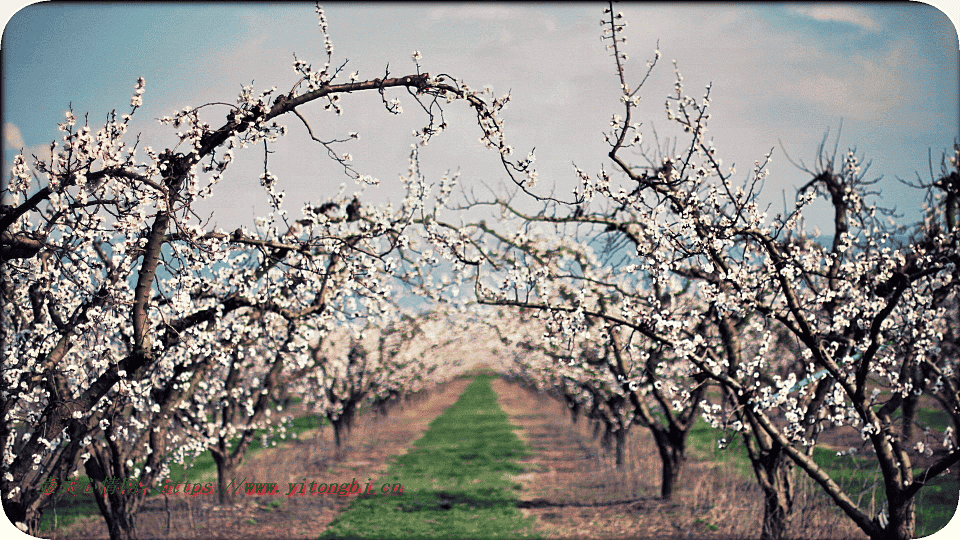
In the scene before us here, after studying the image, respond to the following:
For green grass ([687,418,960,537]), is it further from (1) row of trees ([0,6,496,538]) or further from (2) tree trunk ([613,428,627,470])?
(1) row of trees ([0,6,496,538])

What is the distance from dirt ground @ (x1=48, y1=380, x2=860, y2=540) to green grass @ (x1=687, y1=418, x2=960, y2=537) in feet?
2.53

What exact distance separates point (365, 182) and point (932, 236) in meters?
5.34

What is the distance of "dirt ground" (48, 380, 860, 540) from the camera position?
917cm

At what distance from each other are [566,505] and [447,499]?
2.30 m

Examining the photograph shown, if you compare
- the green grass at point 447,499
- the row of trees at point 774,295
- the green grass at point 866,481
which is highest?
the row of trees at point 774,295

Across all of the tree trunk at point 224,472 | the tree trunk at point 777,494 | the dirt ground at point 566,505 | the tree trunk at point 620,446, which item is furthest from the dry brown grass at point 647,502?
the tree trunk at point 224,472

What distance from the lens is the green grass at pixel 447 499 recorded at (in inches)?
396

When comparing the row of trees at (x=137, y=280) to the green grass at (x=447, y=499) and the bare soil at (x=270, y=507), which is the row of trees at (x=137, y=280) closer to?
the bare soil at (x=270, y=507)

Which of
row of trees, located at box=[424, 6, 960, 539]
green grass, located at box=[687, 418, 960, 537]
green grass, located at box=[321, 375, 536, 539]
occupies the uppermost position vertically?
row of trees, located at box=[424, 6, 960, 539]

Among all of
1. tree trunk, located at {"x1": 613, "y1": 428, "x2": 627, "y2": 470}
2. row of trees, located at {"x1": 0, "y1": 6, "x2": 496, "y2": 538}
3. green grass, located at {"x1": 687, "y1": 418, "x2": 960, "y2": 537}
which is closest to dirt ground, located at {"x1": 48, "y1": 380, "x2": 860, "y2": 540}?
tree trunk, located at {"x1": 613, "y1": 428, "x2": 627, "y2": 470}

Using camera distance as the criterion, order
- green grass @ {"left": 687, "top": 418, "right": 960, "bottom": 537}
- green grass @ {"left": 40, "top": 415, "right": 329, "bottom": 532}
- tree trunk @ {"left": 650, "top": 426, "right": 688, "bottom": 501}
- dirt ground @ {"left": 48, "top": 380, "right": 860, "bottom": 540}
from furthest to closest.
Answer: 1. tree trunk @ {"left": 650, "top": 426, "right": 688, "bottom": 501}
2. dirt ground @ {"left": 48, "top": 380, "right": 860, "bottom": 540}
3. green grass @ {"left": 687, "top": 418, "right": 960, "bottom": 537}
4. green grass @ {"left": 40, "top": 415, "right": 329, "bottom": 532}

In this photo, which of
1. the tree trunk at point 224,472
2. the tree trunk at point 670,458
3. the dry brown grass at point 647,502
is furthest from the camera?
the tree trunk at point 224,472

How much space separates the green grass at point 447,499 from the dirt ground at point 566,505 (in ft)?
1.27

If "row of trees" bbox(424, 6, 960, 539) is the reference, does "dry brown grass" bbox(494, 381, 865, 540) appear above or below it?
below
